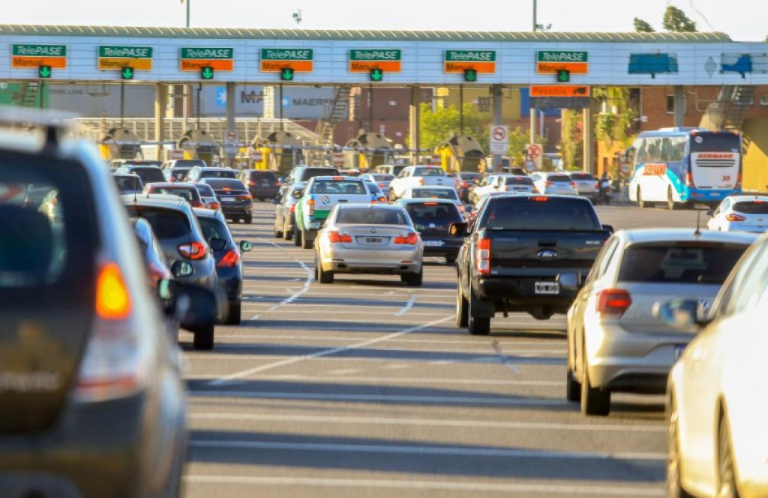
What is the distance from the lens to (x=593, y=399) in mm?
13500

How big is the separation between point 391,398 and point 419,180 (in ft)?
192

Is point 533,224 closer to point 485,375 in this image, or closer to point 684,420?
point 485,375

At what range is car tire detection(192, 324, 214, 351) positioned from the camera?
60.4ft

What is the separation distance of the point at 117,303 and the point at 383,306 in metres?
21.6

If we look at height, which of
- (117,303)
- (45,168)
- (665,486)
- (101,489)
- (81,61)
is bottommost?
(665,486)

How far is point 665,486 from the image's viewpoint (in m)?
10.3

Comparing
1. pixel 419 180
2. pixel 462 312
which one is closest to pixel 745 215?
pixel 462 312

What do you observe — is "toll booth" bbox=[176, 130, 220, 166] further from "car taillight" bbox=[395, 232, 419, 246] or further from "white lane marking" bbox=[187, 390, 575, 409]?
"white lane marking" bbox=[187, 390, 575, 409]

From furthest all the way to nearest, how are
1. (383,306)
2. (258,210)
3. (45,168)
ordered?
1. (258,210)
2. (383,306)
3. (45,168)

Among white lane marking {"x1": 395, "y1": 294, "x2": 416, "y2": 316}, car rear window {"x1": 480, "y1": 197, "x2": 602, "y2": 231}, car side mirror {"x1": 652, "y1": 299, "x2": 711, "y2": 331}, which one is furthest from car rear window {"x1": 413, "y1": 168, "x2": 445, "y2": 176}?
car side mirror {"x1": 652, "y1": 299, "x2": 711, "y2": 331}

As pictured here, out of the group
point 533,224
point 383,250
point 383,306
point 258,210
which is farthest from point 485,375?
point 258,210

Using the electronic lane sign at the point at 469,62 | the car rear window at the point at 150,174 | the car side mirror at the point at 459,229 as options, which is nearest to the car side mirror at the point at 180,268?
the car side mirror at the point at 459,229

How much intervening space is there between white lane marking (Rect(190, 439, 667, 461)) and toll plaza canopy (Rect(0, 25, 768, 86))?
3025 inches

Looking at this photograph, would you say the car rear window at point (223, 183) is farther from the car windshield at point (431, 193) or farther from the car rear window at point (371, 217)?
the car rear window at point (371, 217)
